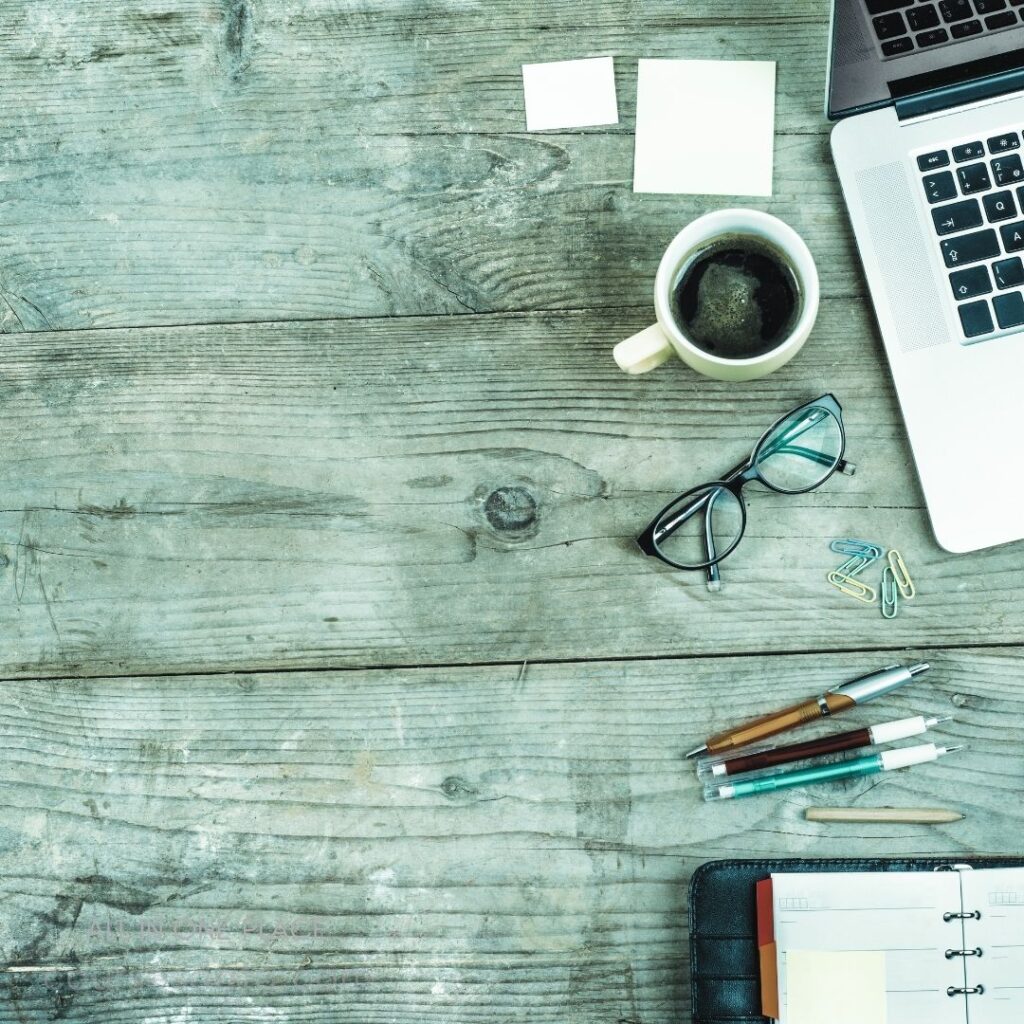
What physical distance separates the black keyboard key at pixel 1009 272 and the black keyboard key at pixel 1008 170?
72 mm

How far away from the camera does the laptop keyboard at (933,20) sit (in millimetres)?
860

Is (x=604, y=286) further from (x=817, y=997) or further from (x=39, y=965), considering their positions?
(x=39, y=965)

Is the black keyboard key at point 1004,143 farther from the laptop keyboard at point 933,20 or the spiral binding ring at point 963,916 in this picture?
the spiral binding ring at point 963,916

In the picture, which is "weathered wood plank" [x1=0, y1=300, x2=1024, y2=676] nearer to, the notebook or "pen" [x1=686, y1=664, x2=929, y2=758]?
"pen" [x1=686, y1=664, x2=929, y2=758]

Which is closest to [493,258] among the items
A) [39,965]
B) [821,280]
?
[821,280]

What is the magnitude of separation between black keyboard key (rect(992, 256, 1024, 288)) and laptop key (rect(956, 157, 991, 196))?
0.07 meters

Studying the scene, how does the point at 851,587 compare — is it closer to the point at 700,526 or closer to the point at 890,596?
the point at 890,596

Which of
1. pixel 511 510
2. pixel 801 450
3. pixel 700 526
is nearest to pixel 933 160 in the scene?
pixel 801 450

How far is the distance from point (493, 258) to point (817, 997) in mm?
725

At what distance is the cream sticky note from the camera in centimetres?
82

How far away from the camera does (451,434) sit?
0.94 metres

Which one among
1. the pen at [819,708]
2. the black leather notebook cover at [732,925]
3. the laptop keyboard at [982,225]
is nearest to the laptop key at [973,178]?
the laptop keyboard at [982,225]

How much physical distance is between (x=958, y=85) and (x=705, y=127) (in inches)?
8.9

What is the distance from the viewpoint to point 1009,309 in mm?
858
